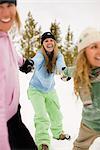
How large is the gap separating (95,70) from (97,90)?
0.21 meters

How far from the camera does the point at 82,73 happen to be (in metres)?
4.21

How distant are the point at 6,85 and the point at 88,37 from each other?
4.21 ft

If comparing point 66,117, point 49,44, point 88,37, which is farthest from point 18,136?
point 66,117

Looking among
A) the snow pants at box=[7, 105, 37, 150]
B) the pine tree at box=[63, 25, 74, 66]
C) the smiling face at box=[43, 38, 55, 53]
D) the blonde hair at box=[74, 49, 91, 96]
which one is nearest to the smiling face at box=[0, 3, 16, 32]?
the snow pants at box=[7, 105, 37, 150]

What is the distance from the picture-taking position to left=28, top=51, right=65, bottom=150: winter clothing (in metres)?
5.54

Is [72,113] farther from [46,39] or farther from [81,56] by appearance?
[81,56]

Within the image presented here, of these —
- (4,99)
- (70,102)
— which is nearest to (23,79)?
(70,102)

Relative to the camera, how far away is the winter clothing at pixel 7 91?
10.8 feet

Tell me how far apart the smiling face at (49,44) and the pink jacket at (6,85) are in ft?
8.02

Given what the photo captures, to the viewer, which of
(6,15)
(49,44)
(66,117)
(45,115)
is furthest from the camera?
(66,117)

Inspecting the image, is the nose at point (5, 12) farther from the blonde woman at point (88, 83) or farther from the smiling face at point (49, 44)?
the smiling face at point (49, 44)

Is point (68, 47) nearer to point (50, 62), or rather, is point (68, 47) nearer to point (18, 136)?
point (50, 62)

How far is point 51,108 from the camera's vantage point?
5883mm

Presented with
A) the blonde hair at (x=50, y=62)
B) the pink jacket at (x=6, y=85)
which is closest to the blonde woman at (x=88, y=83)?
the pink jacket at (x=6, y=85)
